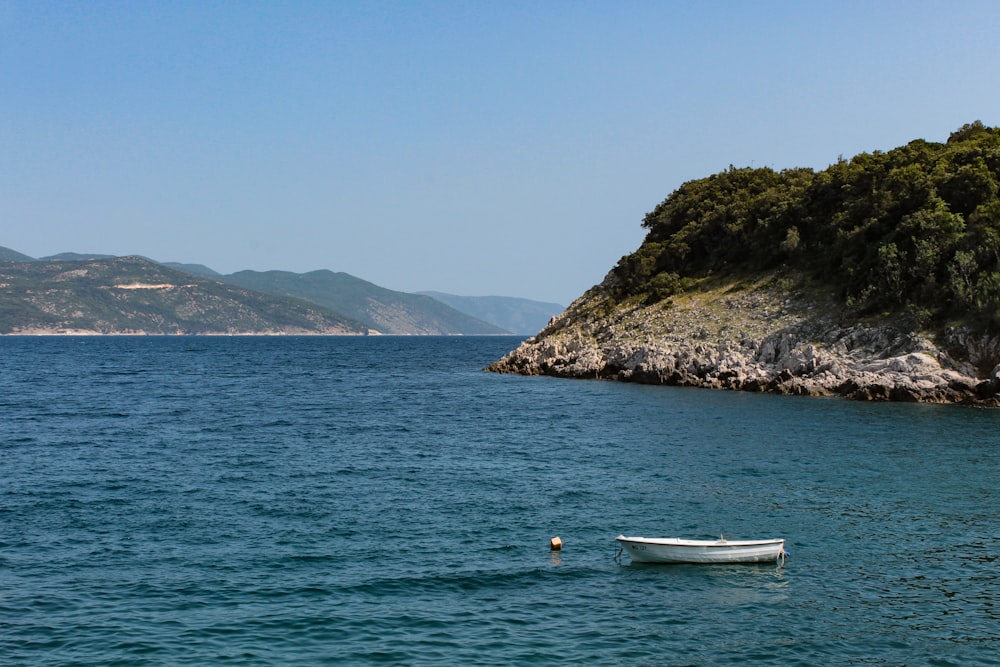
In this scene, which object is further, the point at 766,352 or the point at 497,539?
the point at 766,352

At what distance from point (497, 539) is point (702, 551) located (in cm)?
692

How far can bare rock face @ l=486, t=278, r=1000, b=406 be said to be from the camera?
66.4 metres

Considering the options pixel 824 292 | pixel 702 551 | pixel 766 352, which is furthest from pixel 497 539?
pixel 824 292

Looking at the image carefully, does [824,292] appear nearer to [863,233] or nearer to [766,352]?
[863,233]

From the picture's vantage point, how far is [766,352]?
79500mm

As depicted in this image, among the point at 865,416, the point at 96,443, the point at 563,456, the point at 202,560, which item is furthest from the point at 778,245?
the point at 202,560

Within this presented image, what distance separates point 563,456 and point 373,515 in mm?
15825

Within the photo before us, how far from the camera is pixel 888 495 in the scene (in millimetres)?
35812

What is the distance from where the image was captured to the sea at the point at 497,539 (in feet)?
68.8

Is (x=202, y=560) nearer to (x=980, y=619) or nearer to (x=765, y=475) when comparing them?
(x=980, y=619)

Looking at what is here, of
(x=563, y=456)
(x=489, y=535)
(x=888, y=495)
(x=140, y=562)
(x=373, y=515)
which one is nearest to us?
(x=140, y=562)

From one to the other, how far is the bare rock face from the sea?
698 cm

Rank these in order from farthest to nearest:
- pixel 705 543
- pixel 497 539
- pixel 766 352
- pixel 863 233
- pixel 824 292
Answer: pixel 863 233, pixel 824 292, pixel 766 352, pixel 497 539, pixel 705 543

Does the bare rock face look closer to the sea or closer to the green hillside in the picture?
the green hillside
